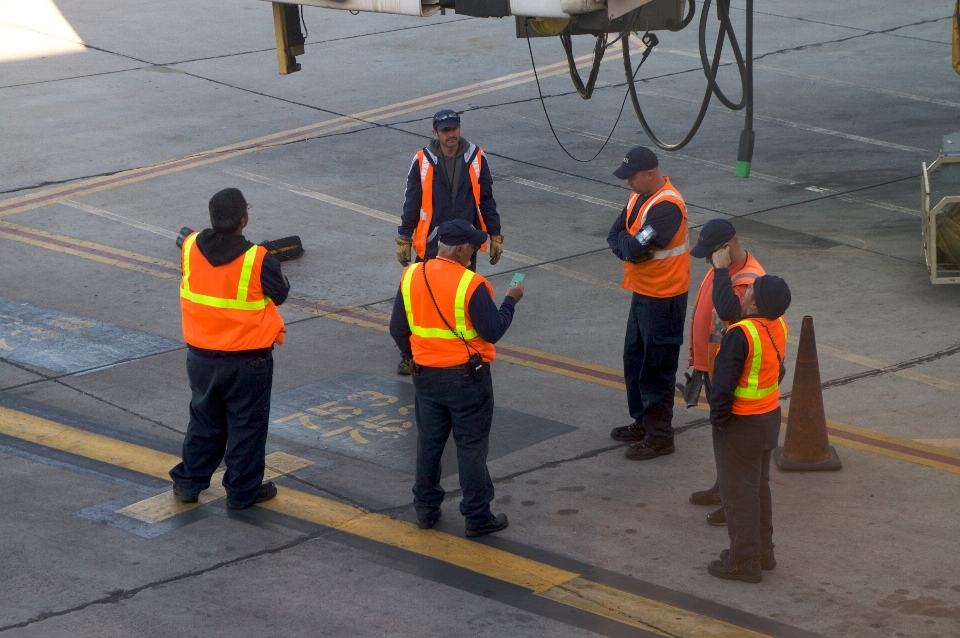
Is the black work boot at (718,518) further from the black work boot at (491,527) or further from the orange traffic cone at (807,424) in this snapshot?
the black work boot at (491,527)

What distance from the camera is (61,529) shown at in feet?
22.9

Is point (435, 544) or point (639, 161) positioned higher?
point (639, 161)

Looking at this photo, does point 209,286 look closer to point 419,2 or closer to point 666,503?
point 666,503

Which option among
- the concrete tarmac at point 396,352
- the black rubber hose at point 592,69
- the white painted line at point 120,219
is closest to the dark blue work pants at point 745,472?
the concrete tarmac at point 396,352

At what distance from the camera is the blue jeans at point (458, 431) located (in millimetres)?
6887

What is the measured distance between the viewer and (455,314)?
267 inches

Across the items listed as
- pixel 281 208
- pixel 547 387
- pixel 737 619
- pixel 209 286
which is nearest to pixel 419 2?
pixel 281 208

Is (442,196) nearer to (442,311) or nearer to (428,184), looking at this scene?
(428,184)

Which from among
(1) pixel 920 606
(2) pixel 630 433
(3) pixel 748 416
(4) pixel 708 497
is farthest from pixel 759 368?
(2) pixel 630 433

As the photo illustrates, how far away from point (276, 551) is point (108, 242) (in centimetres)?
667

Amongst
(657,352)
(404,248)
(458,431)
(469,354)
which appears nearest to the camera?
(469,354)

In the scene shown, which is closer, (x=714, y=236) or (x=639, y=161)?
(x=714, y=236)

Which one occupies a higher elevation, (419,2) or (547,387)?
(419,2)

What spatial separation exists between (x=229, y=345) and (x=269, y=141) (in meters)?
9.63
